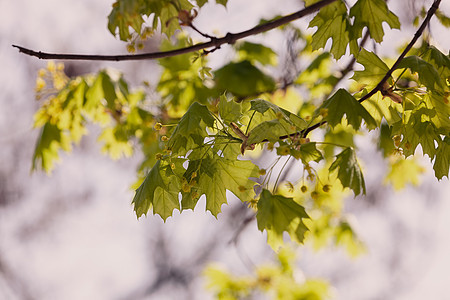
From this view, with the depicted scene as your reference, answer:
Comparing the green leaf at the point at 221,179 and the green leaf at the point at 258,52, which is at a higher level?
the green leaf at the point at 258,52

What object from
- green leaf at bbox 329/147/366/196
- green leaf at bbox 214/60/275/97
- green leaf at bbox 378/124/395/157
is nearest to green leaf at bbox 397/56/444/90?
green leaf at bbox 329/147/366/196

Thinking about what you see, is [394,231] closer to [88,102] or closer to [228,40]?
[88,102]

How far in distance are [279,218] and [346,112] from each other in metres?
0.39

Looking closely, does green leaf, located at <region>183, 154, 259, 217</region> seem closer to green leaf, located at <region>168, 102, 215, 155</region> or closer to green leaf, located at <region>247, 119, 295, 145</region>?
green leaf, located at <region>168, 102, 215, 155</region>

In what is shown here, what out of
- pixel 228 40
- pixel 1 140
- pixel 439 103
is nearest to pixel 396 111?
pixel 439 103

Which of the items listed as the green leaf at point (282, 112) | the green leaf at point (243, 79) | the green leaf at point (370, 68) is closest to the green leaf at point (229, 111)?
the green leaf at point (282, 112)

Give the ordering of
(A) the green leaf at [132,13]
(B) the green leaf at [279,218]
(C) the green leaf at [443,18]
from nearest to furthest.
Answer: (A) the green leaf at [132,13] → (B) the green leaf at [279,218] → (C) the green leaf at [443,18]

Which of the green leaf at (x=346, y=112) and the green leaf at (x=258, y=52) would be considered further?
the green leaf at (x=258, y=52)

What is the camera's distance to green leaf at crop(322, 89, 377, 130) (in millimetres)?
1411

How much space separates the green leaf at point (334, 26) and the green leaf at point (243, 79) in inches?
63.0

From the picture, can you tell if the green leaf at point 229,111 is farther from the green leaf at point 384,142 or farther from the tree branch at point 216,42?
the green leaf at point 384,142

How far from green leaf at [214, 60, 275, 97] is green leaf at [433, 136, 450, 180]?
1.86m

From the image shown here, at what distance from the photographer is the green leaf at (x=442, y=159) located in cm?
152

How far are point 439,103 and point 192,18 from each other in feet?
2.81
